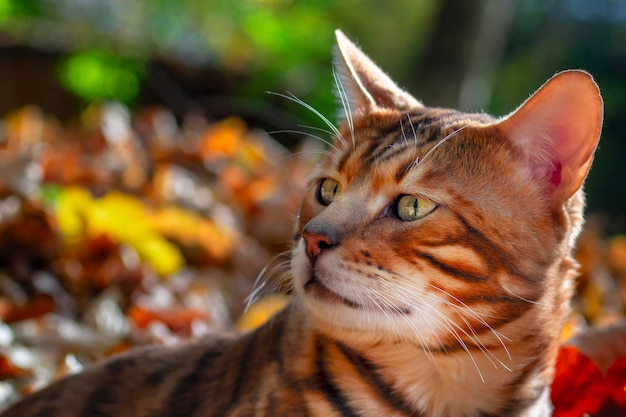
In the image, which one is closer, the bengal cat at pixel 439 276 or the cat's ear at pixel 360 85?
the bengal cat at pixel 439 276

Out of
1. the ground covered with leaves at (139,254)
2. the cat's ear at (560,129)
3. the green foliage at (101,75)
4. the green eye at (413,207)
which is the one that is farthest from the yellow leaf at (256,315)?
the green foliage at (101,75)

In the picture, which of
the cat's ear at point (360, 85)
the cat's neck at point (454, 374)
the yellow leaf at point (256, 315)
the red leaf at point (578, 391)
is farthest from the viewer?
the yellow leaf at point (256, 315)

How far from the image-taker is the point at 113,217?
4066mm

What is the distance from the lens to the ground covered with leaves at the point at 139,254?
10.1 ft

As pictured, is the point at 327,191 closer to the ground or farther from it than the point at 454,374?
farther from it

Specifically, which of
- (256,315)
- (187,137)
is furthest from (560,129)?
(187,137)

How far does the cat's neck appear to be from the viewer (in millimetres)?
2061

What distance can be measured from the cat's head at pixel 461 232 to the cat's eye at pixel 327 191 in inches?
5.7

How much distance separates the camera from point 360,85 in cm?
247

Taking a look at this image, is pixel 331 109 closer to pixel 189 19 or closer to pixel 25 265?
pixel 189 19

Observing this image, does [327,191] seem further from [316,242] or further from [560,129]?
[560,129]

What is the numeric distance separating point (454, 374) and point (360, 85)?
904 mm

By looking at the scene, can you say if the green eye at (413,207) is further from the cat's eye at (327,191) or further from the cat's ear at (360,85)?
the cat's ear at (360,85)

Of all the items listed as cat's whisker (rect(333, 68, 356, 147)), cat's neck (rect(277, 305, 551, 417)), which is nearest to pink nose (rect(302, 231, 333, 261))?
cat's neck (rect(277, 305, 551, 417))
